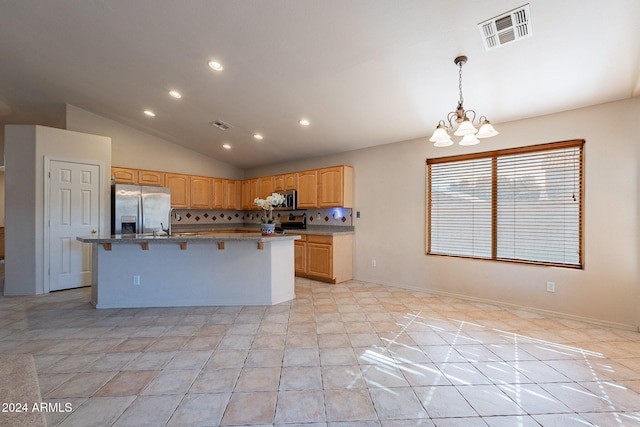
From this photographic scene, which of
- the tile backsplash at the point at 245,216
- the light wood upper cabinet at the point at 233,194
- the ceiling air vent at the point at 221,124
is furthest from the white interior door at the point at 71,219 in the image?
the light wood upper cabinet at the point at 233,194

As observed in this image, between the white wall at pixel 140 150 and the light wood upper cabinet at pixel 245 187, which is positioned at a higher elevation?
the white wall at pixel 140 150

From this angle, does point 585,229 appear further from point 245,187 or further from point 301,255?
point 245,187

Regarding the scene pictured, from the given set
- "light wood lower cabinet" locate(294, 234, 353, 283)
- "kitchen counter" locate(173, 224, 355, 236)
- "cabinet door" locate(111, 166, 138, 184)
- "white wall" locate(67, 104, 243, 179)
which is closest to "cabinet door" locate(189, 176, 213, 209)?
"white wall" locate(67, 104, 243, 179)

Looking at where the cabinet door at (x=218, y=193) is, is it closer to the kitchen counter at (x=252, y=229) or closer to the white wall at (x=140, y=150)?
the white wall at (x=140, y=150)

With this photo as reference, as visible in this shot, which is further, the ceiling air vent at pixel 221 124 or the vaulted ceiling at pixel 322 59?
the ceiling air vent at pixel 221 124

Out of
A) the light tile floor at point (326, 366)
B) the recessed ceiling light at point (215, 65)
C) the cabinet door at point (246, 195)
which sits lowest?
the light tile floor at point (326, 366)

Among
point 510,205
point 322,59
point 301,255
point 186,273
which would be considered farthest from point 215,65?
point 510,205

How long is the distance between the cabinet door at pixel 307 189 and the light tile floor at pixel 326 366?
2409 mm

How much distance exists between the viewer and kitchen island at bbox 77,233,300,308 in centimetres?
369

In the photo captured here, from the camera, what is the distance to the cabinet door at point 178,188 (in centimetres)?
600

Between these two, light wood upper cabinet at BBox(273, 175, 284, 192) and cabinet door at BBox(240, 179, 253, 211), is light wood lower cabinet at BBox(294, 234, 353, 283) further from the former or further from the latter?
cabinet door at BBox(240, 179, 253, 211)

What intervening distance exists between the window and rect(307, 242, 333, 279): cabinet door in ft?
5.52

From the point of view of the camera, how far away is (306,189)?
564cm

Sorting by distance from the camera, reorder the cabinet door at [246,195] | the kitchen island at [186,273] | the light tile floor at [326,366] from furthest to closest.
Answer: the cabinet door at [246,195]
the kitchen island at [186,273]
the light tile floor at [326,366]
